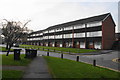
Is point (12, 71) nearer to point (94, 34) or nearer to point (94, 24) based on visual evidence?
point (94, 34)

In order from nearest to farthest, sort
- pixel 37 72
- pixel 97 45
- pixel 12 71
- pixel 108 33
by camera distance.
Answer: pixel 12 71 < pixel 37 72 < pixel 97 45 < pixel 108 33

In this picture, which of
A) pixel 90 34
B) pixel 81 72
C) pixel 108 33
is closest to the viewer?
pixel 81 72

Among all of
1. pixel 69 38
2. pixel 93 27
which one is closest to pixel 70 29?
pixel 69 38

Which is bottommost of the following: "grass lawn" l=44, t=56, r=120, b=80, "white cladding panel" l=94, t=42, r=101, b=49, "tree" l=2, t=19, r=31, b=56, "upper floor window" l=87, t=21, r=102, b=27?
"grass lawn" l=44, t=56, r=120, b=80

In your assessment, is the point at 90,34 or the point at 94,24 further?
the point at 90,34

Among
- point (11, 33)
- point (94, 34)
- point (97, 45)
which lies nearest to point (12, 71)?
point (11, 33)

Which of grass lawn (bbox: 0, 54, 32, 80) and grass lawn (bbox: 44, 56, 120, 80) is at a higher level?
grass lawn (bbox: 0, 54, 32, 80)

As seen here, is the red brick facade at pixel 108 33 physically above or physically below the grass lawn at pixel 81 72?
above

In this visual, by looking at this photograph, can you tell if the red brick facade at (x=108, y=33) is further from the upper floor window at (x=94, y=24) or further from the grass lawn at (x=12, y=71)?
the grass lawn at (x=12, y=71)

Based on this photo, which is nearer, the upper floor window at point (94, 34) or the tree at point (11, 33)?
the tree at point (11, 33)

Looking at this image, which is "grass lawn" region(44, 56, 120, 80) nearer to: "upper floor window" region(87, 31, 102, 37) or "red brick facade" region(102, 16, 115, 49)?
"red brick facade" region(102, 16, 115, 49)

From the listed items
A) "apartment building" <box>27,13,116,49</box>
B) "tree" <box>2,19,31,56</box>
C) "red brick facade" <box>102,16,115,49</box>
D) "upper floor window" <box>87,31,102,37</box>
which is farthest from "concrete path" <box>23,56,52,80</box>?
"upper floor window" <box>87,31,102,37</box>

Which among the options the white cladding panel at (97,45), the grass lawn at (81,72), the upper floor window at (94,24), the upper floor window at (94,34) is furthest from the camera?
Answer: the upper floor window at (94,24)

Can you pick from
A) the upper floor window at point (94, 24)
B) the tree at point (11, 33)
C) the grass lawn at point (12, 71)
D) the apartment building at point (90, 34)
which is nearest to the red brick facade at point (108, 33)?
the apartment building at point (90, 34)
